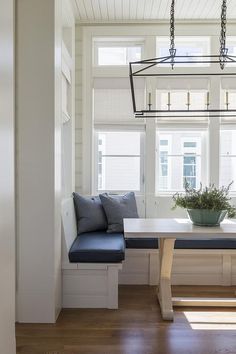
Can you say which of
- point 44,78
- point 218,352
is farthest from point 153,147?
point 218,352

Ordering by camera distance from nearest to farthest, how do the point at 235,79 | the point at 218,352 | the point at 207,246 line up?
1. the point at 218,352
2. the point at 207,246
3. the point at 235,79

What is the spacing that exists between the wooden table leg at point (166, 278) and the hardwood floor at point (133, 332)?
8 cm

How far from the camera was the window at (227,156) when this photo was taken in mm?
4316

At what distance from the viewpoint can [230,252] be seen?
142 inches

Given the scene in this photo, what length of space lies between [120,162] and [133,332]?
2.20 metres

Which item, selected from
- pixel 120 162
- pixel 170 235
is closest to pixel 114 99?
pixel 120 162

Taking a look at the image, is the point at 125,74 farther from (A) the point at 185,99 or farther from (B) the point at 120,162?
(B) the point at 120,162

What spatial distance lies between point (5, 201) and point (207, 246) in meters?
2.75

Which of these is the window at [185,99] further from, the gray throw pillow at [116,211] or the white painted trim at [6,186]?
the white painted trim at [6,186]

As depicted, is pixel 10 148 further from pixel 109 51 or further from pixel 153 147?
pixel 109 51

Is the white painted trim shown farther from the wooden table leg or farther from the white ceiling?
the white ceiling

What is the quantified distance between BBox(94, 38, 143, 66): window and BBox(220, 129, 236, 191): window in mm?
1473

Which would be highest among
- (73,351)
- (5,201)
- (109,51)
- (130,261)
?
(109,51)

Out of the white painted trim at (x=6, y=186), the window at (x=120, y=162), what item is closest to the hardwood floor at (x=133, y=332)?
the white painted trim at (x=6, y=186)
